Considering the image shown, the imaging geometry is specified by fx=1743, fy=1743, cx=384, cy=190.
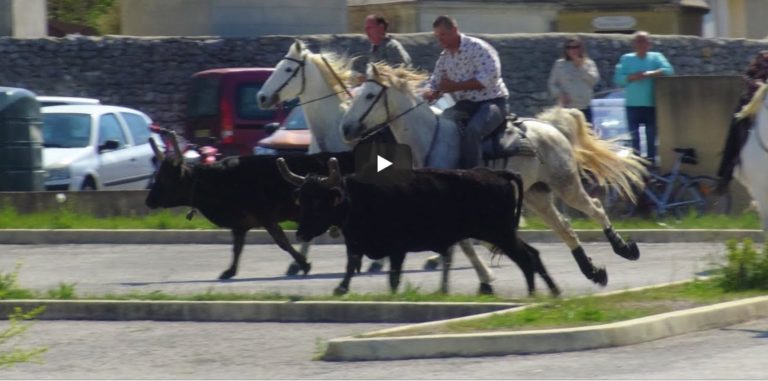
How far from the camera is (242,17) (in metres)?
35.6

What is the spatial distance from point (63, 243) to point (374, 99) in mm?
5546

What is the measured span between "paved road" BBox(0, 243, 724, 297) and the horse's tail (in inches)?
33.6

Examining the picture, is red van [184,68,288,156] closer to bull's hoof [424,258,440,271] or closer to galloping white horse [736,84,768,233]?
bull's hoof [424,258,440,271]

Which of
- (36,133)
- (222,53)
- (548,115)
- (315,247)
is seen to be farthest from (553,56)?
(548,115)

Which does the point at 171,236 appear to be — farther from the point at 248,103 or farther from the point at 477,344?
the point at 248,103

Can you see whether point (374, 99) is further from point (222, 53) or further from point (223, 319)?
point (222, 53)

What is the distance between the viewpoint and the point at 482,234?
12.8 m

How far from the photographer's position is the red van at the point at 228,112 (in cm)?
2684

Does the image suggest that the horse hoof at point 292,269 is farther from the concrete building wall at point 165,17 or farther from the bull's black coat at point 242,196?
the concrete building wall at point 165,17

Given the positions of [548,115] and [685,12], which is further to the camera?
[685,12]

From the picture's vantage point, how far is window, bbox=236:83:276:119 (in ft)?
89.0

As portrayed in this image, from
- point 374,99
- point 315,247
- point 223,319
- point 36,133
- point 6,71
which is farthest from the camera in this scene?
point 6,71

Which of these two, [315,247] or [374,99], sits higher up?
[374,99]

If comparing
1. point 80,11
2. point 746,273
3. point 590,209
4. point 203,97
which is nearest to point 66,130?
point 203,97
